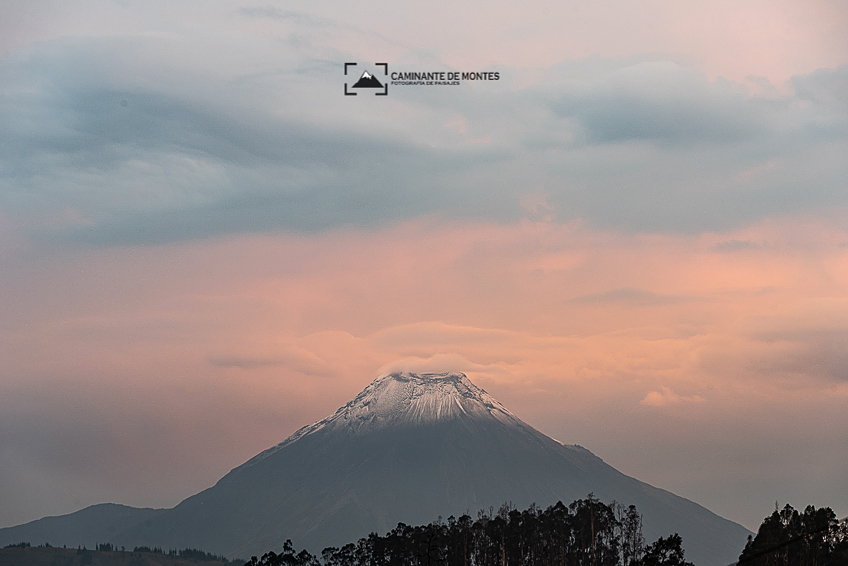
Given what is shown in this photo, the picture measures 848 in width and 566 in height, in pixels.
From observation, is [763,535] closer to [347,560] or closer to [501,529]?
[501,529]

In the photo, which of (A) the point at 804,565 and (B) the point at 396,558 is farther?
(B) the point at 396,558

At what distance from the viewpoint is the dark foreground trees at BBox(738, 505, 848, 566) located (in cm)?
10831

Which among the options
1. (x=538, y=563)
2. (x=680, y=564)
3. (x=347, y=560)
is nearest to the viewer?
(x=680, y=564)

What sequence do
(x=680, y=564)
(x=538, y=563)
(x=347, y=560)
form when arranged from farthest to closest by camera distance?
(x=347, y=560), (x=538, y=563), (x=680, y=564)

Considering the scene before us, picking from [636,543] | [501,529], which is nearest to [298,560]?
[501,529]

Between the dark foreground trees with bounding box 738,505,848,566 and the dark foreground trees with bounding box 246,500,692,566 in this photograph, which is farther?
the dark foreground trees with bounding box 246,500,692,566

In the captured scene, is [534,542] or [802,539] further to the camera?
[534,542]

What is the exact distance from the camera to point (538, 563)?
148m

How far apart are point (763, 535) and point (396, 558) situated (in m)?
60.4

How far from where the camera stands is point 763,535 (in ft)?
366

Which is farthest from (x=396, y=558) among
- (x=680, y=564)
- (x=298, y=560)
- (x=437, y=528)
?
(x=680, y=564)

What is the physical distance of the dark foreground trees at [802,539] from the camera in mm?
108312

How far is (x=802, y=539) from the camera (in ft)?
363

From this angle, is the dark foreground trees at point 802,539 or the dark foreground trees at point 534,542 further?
the dark foreground trees at point 534,542
